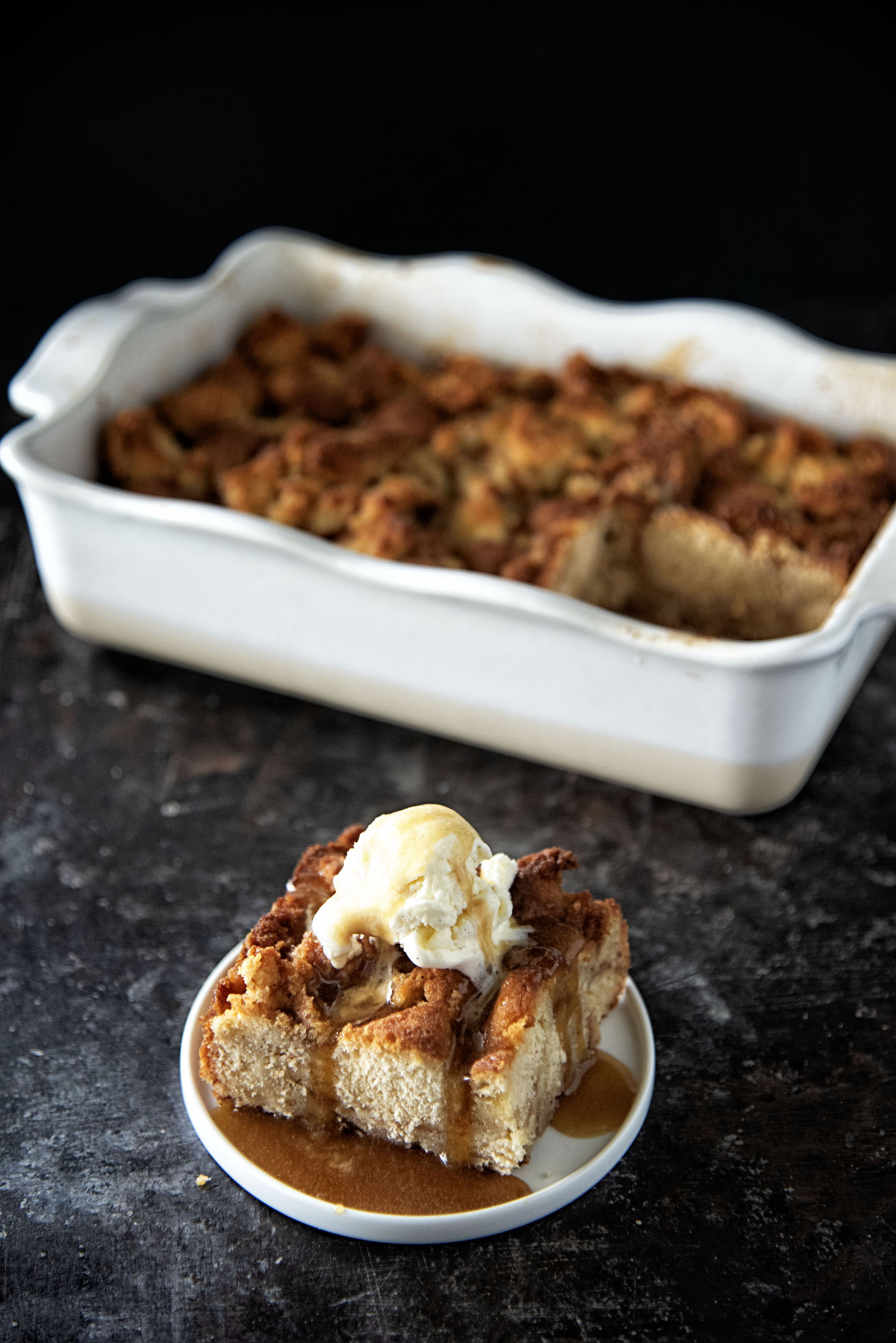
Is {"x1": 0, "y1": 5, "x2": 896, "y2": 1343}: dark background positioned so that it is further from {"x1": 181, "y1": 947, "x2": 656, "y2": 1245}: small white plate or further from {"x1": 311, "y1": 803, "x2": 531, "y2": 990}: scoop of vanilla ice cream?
{"x1": 311, "y1": 803, "x2": 531, "y2": 990}: scoop of vanilla ice cream

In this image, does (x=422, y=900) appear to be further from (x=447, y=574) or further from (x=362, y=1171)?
(x=447, y=574)

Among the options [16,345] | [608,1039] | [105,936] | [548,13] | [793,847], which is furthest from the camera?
[548,13]

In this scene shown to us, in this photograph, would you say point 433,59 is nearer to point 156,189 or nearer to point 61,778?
point 156,189

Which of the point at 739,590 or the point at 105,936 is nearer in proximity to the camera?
the point at 105,936

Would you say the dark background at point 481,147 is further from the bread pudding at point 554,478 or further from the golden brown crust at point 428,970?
the golden brown crust at point 428,970

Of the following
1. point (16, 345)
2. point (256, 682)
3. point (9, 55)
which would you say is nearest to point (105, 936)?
point (256, 682)

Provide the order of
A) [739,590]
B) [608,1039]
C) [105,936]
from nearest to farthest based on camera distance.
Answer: [608,1039] < [105,936] < [739,590]
